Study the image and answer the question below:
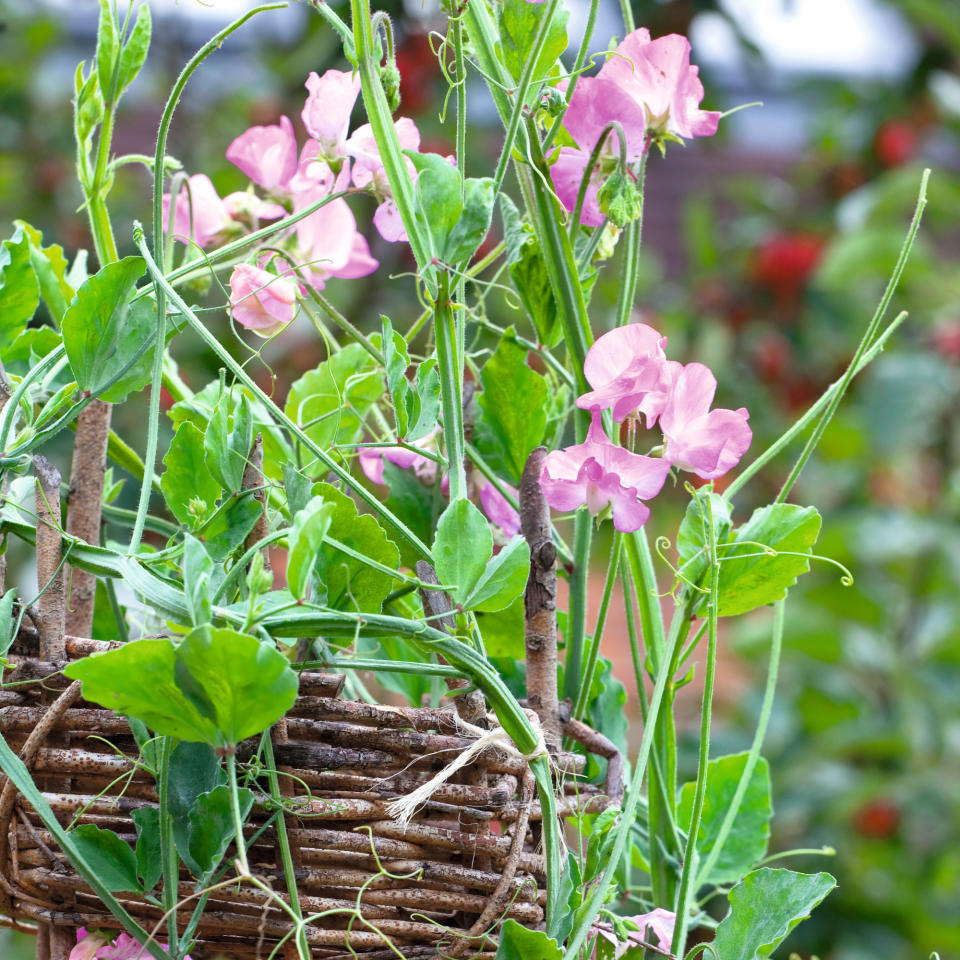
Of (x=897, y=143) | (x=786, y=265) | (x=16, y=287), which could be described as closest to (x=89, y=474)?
(x=16, y=287)

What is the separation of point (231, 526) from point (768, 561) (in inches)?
6.0

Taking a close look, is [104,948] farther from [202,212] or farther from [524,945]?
[202,212]

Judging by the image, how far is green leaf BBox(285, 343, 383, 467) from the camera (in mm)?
342

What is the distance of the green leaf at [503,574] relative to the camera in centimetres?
27

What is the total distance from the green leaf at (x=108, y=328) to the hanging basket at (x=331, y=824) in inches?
2.8

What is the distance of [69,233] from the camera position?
1467mm

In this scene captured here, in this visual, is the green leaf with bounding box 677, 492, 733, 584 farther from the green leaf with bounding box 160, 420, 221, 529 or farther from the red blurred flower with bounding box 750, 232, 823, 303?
the red blurred flower with bounding box 750, 232, 823, 303

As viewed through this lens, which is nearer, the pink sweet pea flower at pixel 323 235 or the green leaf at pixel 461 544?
the green leaf at pixel 461 544

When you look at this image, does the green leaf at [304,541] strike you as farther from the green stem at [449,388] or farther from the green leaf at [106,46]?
the green leaf at [106,46]

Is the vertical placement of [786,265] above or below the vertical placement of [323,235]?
below

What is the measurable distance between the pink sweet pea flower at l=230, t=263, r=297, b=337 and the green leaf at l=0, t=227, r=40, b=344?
64 millimetres

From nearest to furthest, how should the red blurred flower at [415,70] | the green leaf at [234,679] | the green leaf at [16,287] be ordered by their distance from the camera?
the green leaf at [234,679], the green leaf at [16,287], the red blurred flower at [415,70]

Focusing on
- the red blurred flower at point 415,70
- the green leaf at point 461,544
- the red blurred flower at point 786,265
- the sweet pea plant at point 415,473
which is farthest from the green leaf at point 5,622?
the red blurred flower at point 786,265

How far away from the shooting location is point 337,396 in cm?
36
